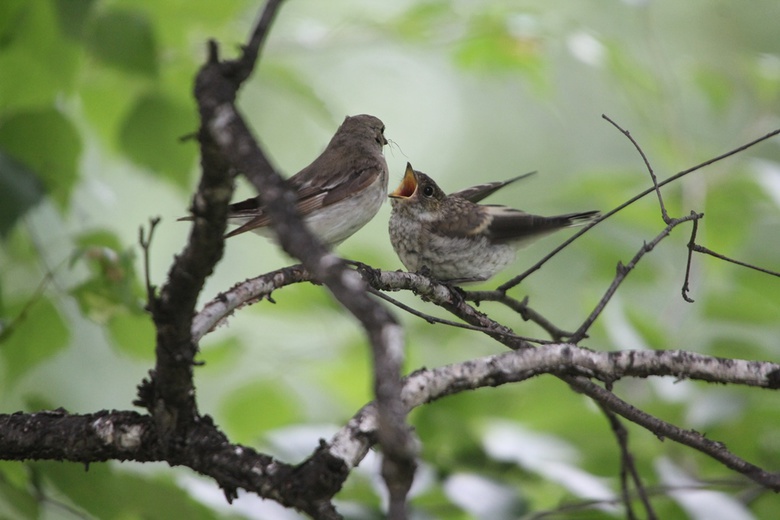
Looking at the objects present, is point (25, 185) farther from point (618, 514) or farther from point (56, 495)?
point (618, 514)

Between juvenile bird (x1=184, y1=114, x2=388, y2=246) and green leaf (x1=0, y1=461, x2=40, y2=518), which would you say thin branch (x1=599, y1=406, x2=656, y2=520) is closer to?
juvenile bird (x1=184, y1=114, x2=388, y2=246)

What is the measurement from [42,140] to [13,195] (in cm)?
38

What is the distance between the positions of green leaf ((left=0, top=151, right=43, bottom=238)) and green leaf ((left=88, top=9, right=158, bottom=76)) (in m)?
0.75

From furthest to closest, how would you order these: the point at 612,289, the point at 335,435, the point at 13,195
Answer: the point at 13,195 → the point at 612,289 → the point at 335,435

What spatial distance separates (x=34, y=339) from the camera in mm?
2920

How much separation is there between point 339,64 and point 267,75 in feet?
20.2

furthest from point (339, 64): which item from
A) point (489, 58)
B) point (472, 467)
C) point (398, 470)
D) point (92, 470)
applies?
point (398, 470)

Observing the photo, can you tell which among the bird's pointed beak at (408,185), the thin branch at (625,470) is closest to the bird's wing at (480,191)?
the bird's pointed beak at (408,185)

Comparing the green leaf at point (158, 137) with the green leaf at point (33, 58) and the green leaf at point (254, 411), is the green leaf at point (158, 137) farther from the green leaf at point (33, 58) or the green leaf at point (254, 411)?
the green leaf at point (254, 411)

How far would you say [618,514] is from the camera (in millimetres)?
3105

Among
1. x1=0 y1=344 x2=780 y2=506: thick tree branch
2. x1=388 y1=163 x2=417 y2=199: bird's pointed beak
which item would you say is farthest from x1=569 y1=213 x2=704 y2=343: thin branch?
x1=388 y1=163 x2=417 y2=199: bird's pointed beak

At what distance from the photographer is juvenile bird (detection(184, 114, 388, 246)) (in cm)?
387

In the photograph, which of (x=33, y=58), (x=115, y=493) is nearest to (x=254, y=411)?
(x=115, y=493)

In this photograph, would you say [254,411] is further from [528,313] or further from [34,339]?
[528,313]
